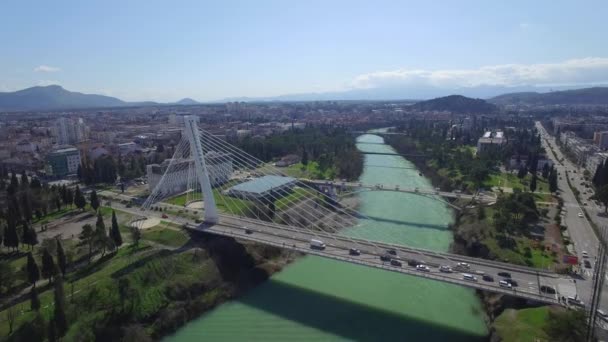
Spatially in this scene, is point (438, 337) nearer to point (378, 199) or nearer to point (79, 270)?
point (79, 270)

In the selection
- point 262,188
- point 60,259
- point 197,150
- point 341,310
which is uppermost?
point 197,150

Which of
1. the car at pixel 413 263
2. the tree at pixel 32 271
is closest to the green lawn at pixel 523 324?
the car at pixel 413 263

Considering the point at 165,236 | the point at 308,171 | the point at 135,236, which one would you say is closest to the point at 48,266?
the point at 135,236

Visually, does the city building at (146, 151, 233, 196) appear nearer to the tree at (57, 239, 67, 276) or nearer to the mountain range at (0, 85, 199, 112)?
the tree at (57, 239, 67, 276)

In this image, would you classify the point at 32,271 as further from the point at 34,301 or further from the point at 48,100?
the point at 48,100

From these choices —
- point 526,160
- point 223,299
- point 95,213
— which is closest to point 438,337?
point 223,299

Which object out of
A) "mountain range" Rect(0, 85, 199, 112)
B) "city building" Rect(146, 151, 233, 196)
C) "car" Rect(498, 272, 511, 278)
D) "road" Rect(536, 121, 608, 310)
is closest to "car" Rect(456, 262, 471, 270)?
"car" Rect(498, 272, 511, 278)

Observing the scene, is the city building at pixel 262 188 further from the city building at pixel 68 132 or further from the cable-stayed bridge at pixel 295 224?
the city building at pixel 68 132
